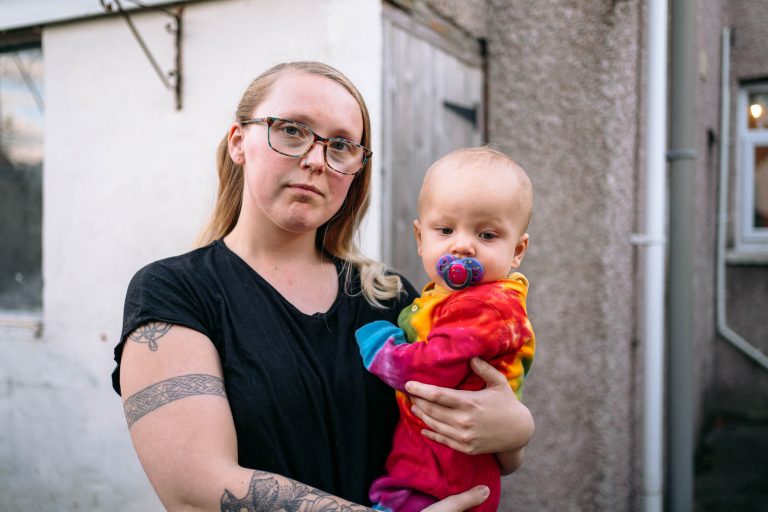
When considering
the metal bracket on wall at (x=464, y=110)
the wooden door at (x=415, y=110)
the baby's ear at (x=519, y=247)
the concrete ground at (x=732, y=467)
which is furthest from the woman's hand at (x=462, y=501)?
the concrete ground at (x=732, y=467)

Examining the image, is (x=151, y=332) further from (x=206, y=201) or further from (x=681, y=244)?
(x=681, y=244)

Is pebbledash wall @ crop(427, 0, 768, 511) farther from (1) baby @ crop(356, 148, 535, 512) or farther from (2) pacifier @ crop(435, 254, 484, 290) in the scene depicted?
(2) pacifier @ crop(435, 254, 484, 290)

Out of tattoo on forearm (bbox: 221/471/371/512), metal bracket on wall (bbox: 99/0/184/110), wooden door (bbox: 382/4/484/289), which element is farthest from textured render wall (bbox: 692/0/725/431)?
tattoo on forearm (bbox: 221/471/371/512)

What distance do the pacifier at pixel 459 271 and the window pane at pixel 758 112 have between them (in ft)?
23.3

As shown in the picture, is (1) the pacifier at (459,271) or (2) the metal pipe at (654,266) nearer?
(1) the pacifier at (459,271)

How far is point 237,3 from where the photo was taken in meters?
3.11

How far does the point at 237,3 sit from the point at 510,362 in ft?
7.94

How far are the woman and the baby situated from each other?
0.06 m

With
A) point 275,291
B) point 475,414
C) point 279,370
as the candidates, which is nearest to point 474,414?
point 475,414

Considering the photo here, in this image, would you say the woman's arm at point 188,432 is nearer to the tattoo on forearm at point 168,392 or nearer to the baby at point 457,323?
the tattoo on forearm at point 168,392

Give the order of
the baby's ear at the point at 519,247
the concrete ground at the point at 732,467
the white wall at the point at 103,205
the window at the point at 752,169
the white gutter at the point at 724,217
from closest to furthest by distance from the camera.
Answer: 1. the baby's ear at the point at 519,247
2. the white wall at the point at 103,205
3. the concrete ground at the point at 732,467
4. the white gutter at the point at 724,217
5. the window at the point at 752,169

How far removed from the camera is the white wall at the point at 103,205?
3.20 m

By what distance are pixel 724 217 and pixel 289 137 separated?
6.66 meters

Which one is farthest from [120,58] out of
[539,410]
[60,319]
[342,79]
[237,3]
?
[539,410]
